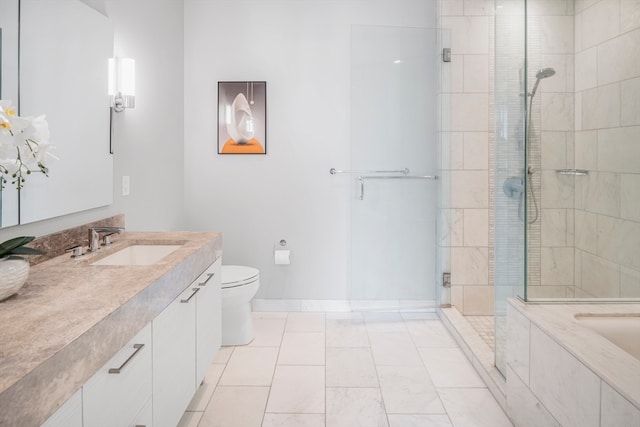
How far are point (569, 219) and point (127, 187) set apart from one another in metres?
2.27

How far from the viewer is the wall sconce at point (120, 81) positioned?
232cm

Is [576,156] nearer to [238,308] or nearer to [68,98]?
[238,308]

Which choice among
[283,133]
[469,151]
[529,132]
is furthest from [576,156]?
[283,133]

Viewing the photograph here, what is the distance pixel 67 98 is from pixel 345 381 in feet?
6.32

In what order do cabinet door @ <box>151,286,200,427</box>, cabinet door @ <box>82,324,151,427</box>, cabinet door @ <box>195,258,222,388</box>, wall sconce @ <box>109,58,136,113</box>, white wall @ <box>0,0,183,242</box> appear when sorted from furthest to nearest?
1. white wall @ <box>0,0,183,242</box>
2. wall sconce @ <box>109,58,136,113</box>
3. cabinet door @ <box>195,258,222,388</box>
4. cabinet door @ <box>151,286,200,427</box>
5. cabinet door @ <box>82,324,151,427</box>

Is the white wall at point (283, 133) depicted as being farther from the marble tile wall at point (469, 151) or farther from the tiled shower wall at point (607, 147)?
the tiled shower wall at point (607, 147)

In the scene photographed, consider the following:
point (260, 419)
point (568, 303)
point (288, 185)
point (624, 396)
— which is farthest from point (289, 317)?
point (624, 396)

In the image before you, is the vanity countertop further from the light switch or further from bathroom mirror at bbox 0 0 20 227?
the light switch

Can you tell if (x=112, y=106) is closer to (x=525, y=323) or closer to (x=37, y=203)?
(x=37, y=203)

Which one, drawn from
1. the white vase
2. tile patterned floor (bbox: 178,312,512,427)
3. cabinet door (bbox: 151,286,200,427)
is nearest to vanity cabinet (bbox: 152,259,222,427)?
cabinet door (bbox: 151,286,200,427)

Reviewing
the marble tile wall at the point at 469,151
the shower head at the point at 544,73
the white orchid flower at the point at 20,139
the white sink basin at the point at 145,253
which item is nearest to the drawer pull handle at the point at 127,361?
the white orchid flower at the point at 20,139

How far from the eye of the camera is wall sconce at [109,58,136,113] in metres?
2.32

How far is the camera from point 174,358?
1.67 m

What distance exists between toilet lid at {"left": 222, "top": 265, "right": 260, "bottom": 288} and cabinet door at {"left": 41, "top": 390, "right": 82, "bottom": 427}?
169 cm
